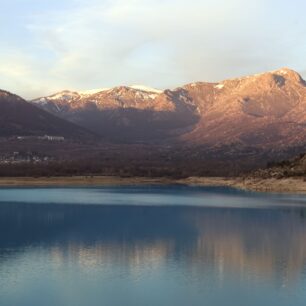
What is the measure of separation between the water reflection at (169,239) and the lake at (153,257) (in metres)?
0.08

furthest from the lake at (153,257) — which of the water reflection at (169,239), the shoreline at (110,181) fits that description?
the shoreline at (110,181)

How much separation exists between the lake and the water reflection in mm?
77

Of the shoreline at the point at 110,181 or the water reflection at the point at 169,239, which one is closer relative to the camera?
the water reflection at the point at 169,239

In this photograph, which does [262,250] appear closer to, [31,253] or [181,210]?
[31,253]

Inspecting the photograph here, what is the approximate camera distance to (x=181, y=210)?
3418 inches

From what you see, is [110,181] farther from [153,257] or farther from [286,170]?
[153,257]

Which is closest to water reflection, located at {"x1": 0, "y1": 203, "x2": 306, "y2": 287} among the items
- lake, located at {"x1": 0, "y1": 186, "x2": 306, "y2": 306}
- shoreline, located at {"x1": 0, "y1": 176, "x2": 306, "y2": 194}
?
lake, located at {"x1": 0, "y1": 186, "x2": 306, "y2": 306}

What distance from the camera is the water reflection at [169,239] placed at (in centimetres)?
4250

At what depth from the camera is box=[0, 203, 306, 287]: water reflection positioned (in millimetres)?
42500

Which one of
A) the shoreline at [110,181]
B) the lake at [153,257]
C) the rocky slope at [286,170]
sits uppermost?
the rocky slope at [286,170]

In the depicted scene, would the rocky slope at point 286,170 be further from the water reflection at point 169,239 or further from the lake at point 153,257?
the lake at point 153,257

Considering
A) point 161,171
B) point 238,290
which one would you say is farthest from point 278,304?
point 161,171

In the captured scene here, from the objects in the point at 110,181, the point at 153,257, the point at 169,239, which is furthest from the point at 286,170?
the point at 153,257

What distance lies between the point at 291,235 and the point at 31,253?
1000 inches
